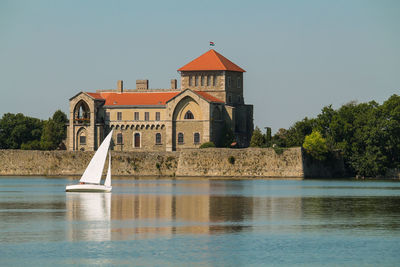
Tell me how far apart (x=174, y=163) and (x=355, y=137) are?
19.4 m

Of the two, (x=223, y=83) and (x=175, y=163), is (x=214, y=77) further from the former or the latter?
(x=175, y=163)

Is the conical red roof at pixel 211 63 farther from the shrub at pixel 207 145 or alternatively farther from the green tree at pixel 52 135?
the green tree at pixel 52 135

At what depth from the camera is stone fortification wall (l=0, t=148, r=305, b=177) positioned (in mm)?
85000

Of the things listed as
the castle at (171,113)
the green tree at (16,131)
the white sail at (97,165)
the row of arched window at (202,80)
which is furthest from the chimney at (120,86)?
the white sail at (97,165)

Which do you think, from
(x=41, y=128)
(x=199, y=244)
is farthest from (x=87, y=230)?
(x=41, y=128)

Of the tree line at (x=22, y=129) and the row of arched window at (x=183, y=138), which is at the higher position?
the tree line at (x=22, y=129)

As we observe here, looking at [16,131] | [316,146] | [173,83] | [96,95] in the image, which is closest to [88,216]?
[316,146]

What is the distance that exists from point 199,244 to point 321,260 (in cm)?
508

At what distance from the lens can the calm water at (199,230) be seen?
96.4ft

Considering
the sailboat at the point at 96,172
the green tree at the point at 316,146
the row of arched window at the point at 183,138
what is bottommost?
the sailboat at the point at 96,172

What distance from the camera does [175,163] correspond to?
9062 cm

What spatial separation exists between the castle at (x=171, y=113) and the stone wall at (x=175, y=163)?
354 inches

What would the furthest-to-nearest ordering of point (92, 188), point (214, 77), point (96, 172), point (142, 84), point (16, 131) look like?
point (16, 131) → point (142, 84) → point (214, 77) → point (92, 188) → point (96, 172)

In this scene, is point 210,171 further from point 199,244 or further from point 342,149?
point 199,244
